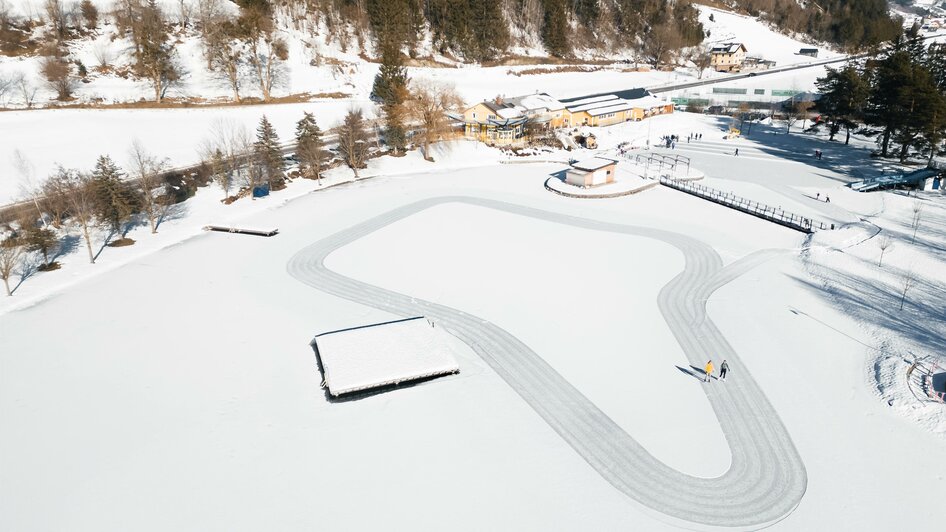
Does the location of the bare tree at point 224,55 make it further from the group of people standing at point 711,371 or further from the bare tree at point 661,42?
the bare tree at point 661,42

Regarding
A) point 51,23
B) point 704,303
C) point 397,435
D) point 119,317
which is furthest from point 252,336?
point 51,23

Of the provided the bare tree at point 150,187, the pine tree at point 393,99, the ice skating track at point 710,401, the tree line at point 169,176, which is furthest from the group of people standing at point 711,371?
the pine tree at point 393,99

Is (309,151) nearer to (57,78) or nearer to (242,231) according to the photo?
(242,231)

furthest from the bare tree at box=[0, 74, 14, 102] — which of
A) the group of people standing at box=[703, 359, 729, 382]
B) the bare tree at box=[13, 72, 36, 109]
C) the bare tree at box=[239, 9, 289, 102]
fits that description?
the group of people standing at box=[703, 359, 729, 382]

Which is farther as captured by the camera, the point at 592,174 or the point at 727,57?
the point at 727,57

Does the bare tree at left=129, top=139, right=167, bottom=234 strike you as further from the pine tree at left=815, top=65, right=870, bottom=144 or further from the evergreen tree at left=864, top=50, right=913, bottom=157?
the pine tree at left=815, top=65, right=870, bottom=144

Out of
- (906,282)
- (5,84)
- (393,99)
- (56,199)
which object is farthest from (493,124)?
(5,84)

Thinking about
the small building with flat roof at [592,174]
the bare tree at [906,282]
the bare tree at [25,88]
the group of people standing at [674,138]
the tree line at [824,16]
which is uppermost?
the tree line at [824,16]
